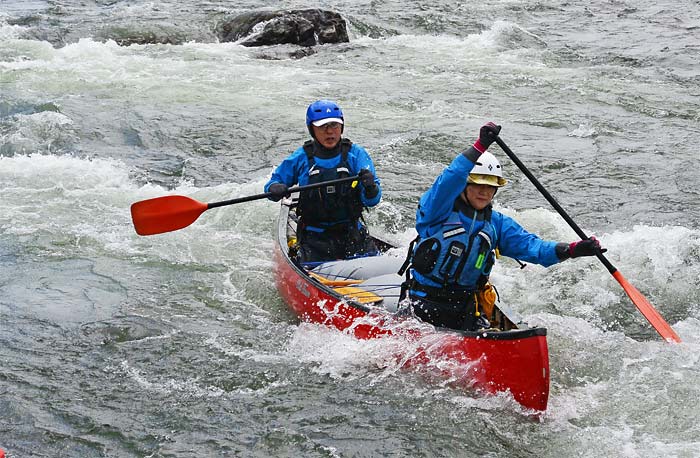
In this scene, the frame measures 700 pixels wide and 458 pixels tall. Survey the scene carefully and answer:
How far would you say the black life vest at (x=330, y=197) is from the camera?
269 inches

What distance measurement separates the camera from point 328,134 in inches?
268

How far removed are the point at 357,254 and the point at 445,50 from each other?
10127 millimetres

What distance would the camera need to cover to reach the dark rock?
16250 millimetres

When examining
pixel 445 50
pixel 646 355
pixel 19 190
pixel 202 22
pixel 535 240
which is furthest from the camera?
pixel 202 22

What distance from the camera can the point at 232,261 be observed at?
321 inches

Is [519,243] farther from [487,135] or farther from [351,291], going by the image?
[351,291]

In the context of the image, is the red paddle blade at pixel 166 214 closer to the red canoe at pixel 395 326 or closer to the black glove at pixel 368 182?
the red canoe at pixel 395 326

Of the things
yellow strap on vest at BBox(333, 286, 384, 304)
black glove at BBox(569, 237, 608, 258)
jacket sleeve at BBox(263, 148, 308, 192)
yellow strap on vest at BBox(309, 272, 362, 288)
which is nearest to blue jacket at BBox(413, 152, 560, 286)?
black glove at BBox(569, 237, 608, 258)

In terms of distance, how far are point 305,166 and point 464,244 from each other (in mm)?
2079

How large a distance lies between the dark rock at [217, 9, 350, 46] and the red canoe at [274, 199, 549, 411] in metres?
9.32

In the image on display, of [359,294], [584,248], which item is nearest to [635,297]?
[584,248]

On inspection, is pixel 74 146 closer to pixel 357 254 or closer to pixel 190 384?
pixel 357 254

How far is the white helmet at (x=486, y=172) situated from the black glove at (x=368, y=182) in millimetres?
1486

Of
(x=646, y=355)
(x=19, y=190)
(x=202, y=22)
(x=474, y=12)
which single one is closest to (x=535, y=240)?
(x=646, y=355)
